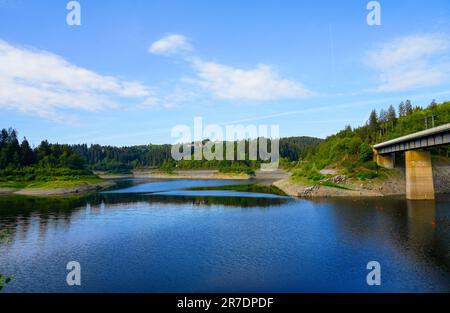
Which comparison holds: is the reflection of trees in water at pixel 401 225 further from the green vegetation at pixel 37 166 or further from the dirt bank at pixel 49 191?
the green vegetation at pixel 37 166

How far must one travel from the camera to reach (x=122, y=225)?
47.8 meters

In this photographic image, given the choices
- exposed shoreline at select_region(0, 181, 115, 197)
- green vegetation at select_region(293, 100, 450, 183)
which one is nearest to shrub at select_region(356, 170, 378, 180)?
green vegetation at select_region(293, 100, 450, 183)

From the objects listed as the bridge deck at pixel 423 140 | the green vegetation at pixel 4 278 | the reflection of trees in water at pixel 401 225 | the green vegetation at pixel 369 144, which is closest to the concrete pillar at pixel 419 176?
the bridge deck at pixel 423 140

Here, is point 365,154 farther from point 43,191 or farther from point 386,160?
point 43,191

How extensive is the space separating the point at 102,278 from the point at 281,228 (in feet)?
78.7

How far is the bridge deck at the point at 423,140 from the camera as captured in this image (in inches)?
2056

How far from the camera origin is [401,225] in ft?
139

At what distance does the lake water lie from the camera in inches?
962

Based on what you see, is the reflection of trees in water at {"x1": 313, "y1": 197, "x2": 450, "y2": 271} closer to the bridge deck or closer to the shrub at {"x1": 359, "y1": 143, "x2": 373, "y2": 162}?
the bridge deck

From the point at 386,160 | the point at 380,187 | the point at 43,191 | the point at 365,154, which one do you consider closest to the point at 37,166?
the point at 43,191

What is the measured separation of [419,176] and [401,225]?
29507mm

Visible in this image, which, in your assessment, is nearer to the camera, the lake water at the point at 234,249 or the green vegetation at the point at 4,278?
the green vegetation at the point at 4,278

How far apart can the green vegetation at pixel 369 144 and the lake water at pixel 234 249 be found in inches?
982
